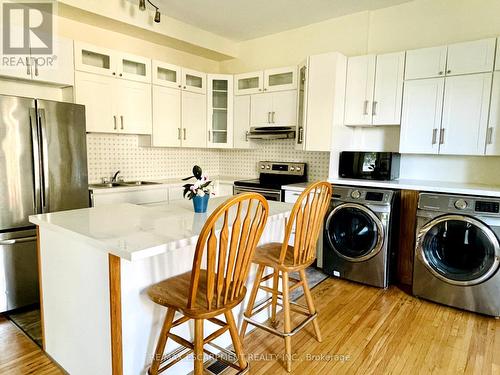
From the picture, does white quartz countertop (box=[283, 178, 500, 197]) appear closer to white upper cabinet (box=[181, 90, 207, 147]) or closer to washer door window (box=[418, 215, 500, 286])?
washer door window (box=[418, 215, 500, 286])

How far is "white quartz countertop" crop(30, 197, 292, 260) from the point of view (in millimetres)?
1346

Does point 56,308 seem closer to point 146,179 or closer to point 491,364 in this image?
point 146,179

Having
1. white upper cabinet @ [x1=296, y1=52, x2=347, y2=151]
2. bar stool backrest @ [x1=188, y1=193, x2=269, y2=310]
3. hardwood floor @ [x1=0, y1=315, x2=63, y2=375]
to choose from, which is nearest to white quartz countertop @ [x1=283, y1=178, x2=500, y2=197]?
white upper cabinet @ [x1=296, y1=52, x2=347, y2=151]

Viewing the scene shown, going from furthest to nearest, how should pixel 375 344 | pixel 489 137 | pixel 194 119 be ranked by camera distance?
pixel 194 119 → pixel 489 137 → pixel 375 344

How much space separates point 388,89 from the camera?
3.24 metres

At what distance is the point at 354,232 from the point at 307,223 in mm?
1472

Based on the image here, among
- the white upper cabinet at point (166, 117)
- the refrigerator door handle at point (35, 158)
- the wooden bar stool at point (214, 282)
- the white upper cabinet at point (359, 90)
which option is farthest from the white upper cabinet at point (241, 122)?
the wooden bar stool at point (214, 282)

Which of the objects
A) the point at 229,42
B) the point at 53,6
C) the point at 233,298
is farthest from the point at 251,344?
the point at 229,42

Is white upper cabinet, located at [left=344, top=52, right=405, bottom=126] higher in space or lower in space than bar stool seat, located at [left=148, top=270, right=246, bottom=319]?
higher

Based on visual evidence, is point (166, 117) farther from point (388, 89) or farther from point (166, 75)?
point (388, 89)

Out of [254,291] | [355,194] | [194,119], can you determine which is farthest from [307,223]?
[194,119]

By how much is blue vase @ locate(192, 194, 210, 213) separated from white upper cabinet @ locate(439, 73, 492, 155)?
234 cm

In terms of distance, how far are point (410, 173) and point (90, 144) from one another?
3479mm

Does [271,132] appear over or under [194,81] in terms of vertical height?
under
